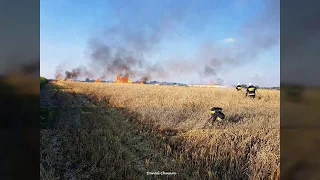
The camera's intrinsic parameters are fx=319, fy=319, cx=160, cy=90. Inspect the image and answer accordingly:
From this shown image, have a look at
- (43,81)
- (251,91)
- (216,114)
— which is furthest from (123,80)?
(251,91)

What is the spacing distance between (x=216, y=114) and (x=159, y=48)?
495 millimetres

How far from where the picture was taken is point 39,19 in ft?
5.70

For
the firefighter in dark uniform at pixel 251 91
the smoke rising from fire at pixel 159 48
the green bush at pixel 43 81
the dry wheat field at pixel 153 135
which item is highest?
the smoke rising from fire at pixel 159 48

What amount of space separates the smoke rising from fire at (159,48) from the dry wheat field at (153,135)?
9 cm

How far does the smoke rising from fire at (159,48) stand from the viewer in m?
1.75

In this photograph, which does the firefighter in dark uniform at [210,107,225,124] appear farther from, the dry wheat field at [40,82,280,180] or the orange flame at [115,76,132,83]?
Answer: the orange flame at [115,76,132,83]

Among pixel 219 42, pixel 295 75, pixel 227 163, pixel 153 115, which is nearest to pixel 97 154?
pixel 153 115

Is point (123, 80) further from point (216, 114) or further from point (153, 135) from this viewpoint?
point (216, 114)

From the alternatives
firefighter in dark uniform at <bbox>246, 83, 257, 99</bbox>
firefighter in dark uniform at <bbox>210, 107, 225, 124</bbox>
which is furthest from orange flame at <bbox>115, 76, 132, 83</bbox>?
firefighter in dark uniform at <bbox>246, 83, 257, 99</bbox>

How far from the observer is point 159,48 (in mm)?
1782

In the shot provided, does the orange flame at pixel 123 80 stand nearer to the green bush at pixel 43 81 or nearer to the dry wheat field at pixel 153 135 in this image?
the dry wheat field at pixel 153 135

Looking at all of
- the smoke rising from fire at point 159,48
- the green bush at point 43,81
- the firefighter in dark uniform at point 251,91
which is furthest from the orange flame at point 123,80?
the firefighter in dark uniform at point 251,91

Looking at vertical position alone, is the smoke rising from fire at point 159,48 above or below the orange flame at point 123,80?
above

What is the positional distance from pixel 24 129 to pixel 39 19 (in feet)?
1.98
